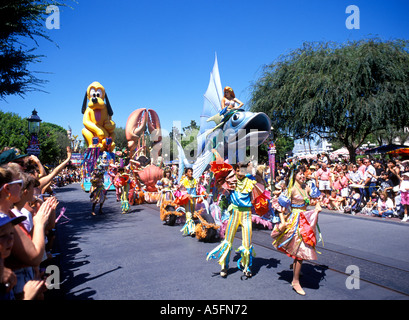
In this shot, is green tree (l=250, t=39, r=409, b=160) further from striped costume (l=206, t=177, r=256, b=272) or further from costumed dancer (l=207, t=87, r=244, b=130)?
striped costume (l=206, t=177, r=256, b=272)

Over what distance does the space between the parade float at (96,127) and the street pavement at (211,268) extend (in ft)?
34.0

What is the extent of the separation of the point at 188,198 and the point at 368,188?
266 inches

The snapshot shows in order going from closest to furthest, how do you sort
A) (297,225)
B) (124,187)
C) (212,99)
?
1. (297,225)
2. (212,99)
3. (124,187)

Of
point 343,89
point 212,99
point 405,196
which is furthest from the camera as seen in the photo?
point 343,89

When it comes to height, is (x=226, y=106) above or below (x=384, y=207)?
above

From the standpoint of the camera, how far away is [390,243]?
5629 mm

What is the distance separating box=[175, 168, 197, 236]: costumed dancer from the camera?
6.62 metres

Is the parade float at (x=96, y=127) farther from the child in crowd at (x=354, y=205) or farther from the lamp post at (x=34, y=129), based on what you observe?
the child in crowd at (x=354, y=205)

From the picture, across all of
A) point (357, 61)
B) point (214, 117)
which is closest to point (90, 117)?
point (214, 117)

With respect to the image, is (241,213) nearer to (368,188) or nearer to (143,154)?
(368,188)

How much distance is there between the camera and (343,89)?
573 inches

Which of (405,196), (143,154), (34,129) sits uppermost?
(34,129)

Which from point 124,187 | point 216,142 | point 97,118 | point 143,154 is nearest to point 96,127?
point 97,118
